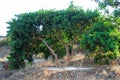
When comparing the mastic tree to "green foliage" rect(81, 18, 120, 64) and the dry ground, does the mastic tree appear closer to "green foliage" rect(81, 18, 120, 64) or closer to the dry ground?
"green foliage" rect(81, 18, 120, 64)

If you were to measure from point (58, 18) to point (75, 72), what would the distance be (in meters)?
4.35

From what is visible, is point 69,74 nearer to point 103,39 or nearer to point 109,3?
point 103,39

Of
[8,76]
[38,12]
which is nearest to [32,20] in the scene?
[38,12]

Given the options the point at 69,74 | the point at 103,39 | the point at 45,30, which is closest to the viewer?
the point at 69,74

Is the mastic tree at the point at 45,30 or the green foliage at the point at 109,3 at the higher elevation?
the green foliage at the point at 109,3

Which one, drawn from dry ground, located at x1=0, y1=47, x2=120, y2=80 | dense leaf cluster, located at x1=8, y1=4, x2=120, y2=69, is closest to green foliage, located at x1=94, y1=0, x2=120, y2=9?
dense leaf cluster, located at x1=8, y1=4, x2=120, y2=69

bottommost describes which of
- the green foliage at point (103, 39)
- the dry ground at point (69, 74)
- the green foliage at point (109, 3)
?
the dry ground at point (69, 74)

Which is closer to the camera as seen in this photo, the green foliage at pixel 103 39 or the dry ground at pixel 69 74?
the dry ground at pixel 69 74

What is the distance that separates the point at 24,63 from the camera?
19562mm

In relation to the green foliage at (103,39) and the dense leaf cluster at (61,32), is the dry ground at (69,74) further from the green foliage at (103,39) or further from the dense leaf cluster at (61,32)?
the dense leaf cluster at (61,32)

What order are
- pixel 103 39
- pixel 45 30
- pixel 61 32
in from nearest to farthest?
pixel 103 39
pixel 45 30
pixel 61 32

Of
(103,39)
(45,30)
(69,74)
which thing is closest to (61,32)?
(45,30)

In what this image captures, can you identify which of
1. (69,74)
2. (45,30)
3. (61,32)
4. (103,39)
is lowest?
(69,74)

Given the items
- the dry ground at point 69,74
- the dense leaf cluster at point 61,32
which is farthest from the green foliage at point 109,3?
the dry ground at point 69,74
